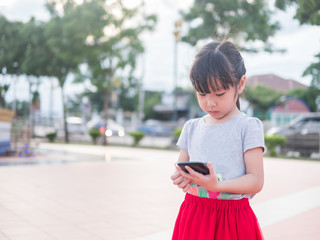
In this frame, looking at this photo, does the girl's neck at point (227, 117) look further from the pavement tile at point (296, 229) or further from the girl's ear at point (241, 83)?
the pavement tile at point (296, 229)

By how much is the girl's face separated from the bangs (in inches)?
0.9

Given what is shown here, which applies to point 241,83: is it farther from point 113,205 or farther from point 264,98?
point 264,98

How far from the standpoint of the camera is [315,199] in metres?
5.89

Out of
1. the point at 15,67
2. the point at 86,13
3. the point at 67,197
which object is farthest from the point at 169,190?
the point at 15,67

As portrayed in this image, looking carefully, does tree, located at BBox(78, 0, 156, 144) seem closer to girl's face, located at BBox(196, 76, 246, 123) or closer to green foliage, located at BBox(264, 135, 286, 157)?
green foliage, located at BBox(264, 135, 286, 157)

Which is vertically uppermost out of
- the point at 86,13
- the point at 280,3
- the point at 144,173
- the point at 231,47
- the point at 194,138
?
the point at 86,13

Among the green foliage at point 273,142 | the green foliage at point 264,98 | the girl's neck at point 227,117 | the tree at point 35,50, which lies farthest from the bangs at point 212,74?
the green foliage at point 264,98

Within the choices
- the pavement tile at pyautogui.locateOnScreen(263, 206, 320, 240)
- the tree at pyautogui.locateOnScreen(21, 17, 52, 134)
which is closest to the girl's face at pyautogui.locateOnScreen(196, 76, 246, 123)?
the pavement tile at pyautogui.locateOnScreen(263, 206, 320, 240)

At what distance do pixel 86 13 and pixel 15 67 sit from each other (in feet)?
29.9

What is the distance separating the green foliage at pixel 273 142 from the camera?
13633 millimetres

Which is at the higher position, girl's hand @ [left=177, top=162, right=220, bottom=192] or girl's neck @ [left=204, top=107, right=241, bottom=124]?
girl's neck @ [left=204, top=107, right=241, bottom=124]

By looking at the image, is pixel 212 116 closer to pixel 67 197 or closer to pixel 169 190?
pixel 67 197

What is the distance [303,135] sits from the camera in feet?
Result: 44.5

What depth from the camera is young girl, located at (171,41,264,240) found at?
1510mm
